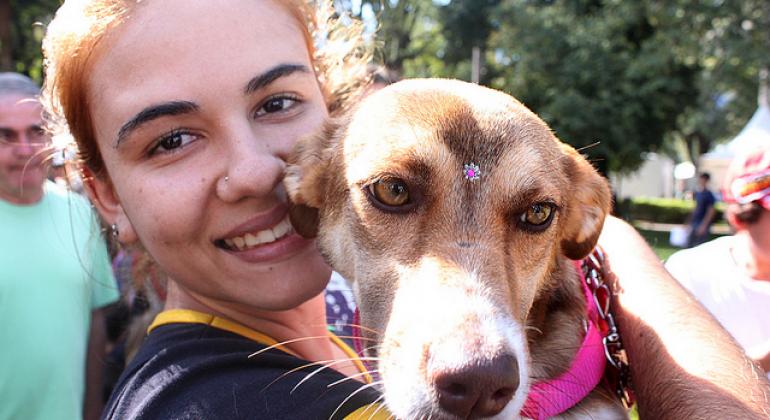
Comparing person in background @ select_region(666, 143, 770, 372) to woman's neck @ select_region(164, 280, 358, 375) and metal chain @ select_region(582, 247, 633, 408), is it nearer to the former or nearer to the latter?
metal chain @ select_region(582, 247, 633, 408)

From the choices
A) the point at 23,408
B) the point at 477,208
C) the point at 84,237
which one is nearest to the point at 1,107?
the point at 84,237

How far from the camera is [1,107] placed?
190 inches

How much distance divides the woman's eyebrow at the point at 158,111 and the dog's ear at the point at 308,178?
42cm

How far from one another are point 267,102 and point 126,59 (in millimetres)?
486

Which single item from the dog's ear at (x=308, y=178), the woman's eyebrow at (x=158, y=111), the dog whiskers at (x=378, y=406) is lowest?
the dog whiskers at (x=378, y=406)

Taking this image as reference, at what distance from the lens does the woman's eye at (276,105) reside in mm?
2307

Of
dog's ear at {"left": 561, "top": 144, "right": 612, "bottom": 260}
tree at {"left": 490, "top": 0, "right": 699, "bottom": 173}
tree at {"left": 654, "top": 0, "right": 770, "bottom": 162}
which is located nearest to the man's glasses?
dog's ear at {"left": 561, "top": 144, "right": 612, "bottom": 260}

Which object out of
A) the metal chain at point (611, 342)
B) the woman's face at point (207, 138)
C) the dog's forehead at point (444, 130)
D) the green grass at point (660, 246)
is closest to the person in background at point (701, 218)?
the green grass at point (660, 246)

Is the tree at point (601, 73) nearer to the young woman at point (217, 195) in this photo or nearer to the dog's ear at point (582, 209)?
the dog's ear at point (582, 209)

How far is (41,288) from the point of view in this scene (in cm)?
432

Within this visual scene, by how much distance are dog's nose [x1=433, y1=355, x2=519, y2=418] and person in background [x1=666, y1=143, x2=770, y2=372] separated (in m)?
3.44

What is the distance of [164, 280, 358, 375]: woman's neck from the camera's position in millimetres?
2479

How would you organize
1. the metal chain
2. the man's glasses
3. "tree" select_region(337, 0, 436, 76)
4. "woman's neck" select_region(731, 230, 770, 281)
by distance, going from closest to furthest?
1. the metal chain
2. "woman's neck" select_region(731, 230, 770, 281)
3. the man's glasses
4. "tree" select_region(337, 0, 436, 76)

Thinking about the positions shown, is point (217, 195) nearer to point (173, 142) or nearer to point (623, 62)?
point (173, 142)
